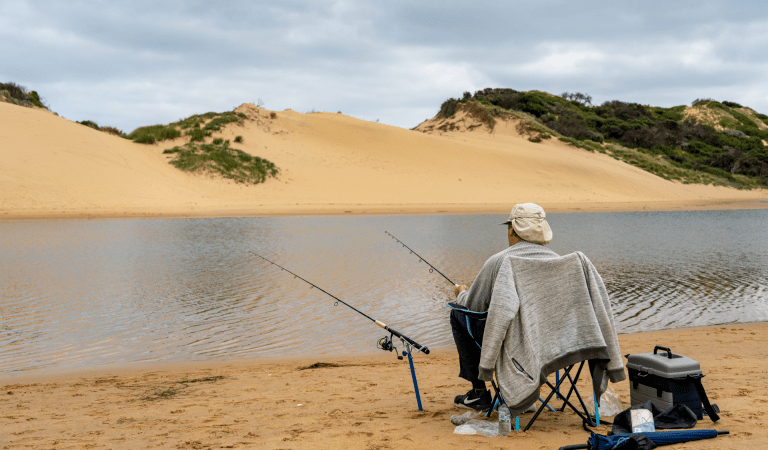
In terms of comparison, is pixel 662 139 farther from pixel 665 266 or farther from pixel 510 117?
pixel 665 266

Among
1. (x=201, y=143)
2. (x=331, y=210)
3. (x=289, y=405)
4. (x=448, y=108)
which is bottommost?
(x=289, y=405)

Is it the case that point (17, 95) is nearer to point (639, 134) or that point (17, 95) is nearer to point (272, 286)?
point (272, 286)

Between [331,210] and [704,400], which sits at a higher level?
[331,210]

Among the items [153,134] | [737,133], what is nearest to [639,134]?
[737,133]

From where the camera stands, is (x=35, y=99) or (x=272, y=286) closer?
(x=272, y=286)

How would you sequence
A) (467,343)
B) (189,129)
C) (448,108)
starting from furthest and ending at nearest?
1. (448,108)
2. (189,129)
3. (467,343)

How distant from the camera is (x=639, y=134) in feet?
188

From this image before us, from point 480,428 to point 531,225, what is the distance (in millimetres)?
1199

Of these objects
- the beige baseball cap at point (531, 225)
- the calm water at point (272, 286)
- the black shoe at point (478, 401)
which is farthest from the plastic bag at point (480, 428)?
the calm water at point (272, 286)

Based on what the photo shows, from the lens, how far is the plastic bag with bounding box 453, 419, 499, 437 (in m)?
3.23

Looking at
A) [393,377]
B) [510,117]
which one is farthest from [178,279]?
[510,117]

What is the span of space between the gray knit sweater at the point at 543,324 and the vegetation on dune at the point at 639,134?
45.6 meters

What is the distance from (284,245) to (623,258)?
7729mm

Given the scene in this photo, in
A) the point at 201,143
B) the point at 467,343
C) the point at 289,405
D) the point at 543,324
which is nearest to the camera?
the point at 543,324
